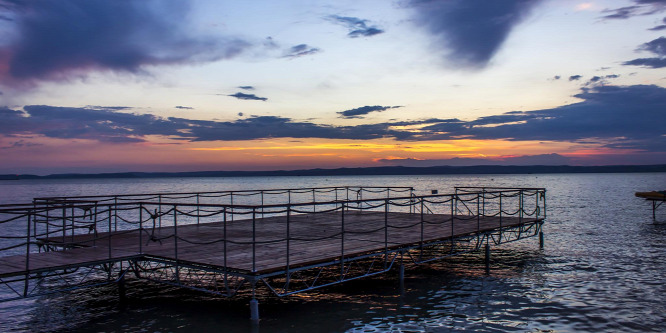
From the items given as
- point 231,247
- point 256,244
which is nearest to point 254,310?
point 231,247

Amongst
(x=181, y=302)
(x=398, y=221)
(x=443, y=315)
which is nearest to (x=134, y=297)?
(x=181, y=302)

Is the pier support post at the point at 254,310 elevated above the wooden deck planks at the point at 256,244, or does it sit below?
below

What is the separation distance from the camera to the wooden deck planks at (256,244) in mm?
11156

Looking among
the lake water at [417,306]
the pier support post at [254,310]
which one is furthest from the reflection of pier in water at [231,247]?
the lake water at [417,306]

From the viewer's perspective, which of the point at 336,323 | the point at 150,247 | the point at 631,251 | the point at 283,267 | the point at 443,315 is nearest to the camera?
the point at 283,267

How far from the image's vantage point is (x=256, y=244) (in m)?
13.9

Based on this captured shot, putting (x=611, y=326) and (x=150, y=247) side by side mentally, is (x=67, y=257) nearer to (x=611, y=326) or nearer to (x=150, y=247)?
(x=150, y=247)

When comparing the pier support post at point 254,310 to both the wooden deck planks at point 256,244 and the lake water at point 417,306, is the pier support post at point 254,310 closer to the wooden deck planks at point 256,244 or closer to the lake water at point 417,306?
the lake water at point 417,306

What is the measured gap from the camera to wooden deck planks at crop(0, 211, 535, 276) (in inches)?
439

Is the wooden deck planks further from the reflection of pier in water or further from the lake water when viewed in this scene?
the lake water

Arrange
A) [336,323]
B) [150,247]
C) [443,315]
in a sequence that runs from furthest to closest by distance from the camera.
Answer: [150,247] < [443,315] < [336,323]

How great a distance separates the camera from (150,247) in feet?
43.8

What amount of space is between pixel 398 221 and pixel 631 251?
502 inches

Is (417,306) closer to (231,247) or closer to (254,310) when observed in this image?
(254,310)
